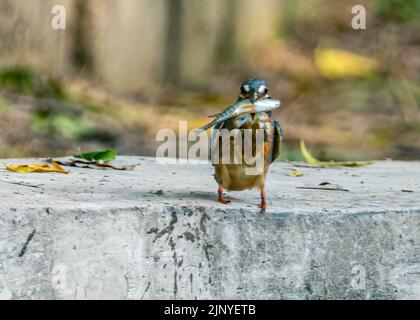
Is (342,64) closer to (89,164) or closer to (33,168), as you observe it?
(89,164)

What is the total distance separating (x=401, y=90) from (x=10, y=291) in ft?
23.5

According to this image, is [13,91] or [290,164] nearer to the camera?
[290,164]

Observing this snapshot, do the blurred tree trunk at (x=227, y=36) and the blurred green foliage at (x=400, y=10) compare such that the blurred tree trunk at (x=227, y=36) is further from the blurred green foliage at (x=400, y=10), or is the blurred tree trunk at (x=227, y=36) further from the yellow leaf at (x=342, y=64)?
the blurred green foliage at (x=400, y=10)

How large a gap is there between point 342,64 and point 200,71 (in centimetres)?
153

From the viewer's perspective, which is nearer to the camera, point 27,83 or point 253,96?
point 253,96

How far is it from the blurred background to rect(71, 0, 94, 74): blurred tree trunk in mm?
11

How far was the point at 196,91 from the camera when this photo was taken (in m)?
9.42

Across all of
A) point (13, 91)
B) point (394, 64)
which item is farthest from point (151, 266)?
point (394, 64)

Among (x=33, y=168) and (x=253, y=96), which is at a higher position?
(x=253, y=96)

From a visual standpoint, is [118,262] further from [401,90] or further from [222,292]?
[401,90]

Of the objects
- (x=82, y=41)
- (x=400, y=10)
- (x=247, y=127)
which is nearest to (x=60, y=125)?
(x=82, y=41)

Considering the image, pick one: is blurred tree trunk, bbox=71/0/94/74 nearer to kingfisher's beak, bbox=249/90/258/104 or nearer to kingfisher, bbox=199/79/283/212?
kingfisher, bbox=199/79/283/212

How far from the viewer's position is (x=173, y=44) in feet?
31.4
